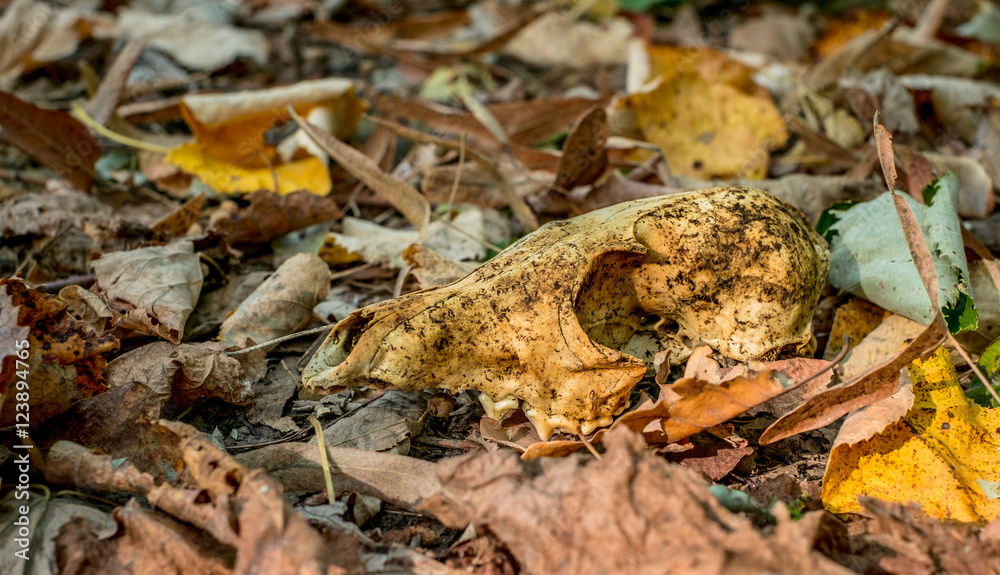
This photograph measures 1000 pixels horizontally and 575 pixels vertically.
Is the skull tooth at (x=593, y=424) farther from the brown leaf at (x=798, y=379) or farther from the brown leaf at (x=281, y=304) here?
the brown leaf at (x=281, y=304)

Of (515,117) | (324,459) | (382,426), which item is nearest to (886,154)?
(382,426)

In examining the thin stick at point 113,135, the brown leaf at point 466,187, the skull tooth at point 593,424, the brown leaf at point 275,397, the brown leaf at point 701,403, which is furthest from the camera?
the thin stick at point 113,135

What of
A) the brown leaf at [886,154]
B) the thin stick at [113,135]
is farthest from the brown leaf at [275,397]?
the brown leaf at [886,154]

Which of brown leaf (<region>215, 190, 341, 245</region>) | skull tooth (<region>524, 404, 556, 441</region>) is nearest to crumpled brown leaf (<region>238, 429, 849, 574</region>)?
skull tooth (<region>524, 404, 556, 441</region>)

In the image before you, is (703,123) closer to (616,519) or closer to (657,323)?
(657,323)

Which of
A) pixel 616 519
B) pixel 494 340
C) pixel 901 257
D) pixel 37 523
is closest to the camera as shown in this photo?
pixel 616 519

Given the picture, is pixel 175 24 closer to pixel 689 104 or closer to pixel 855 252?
pixel 689 104
